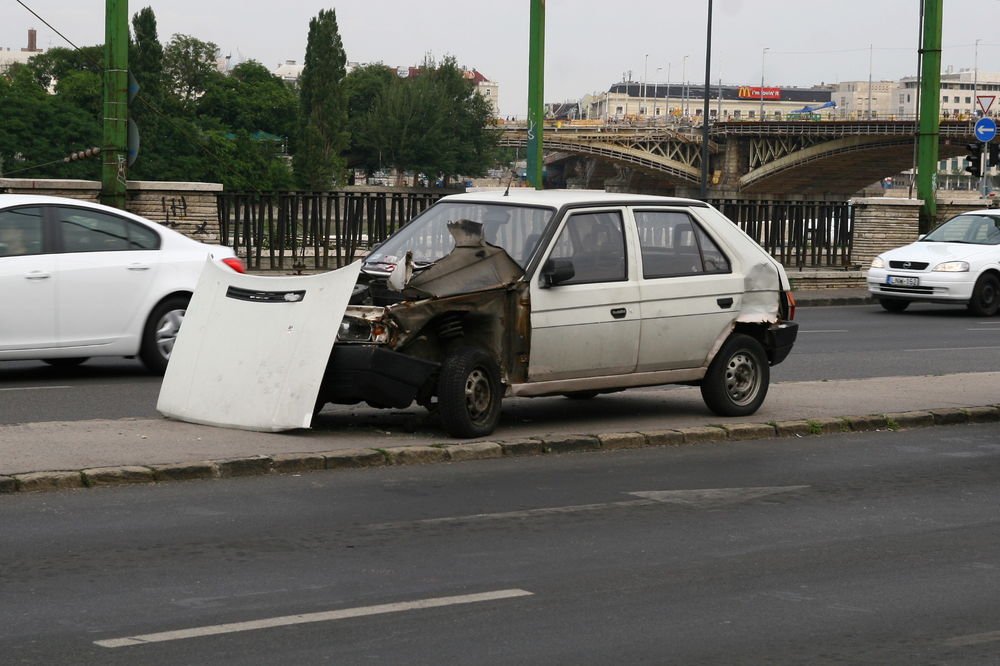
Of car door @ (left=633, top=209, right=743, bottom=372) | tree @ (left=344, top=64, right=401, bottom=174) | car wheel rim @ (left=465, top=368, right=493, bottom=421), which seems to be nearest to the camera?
car wheel rim @ (left=465, top=368, right=493, bottom=421)

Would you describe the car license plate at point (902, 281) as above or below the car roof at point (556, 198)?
below

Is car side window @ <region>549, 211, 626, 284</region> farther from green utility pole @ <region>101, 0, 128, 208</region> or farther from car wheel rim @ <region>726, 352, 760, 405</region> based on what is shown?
A: green utility pole @ <region>101, 0, 128, 208</region>

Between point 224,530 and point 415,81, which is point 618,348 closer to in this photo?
point 224,530

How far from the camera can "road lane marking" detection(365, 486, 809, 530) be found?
7848 mm

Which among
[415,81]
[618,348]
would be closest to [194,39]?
[415,81]

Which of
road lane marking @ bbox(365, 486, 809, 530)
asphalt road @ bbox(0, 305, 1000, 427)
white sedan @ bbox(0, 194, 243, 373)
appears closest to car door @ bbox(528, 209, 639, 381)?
asphalt road @ bbox(0, 305, 1000, 427)

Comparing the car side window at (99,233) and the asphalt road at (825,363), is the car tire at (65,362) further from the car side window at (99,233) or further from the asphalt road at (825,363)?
the car side window at (99,233)

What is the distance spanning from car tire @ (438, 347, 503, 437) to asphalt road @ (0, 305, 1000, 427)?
221 centimetres

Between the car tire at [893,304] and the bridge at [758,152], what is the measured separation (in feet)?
222

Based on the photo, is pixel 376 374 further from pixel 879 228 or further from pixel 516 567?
pixel 879 228

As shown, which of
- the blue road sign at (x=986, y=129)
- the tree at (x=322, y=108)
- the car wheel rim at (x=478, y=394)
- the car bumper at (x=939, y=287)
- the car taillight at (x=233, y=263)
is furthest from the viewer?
the tree at (x=322, y=108)

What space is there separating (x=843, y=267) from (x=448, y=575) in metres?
25.9

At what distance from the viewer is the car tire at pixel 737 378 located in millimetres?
11633

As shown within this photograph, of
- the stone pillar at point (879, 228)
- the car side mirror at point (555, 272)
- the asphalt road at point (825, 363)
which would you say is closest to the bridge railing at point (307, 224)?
the asphalt road at point (825, 363)
